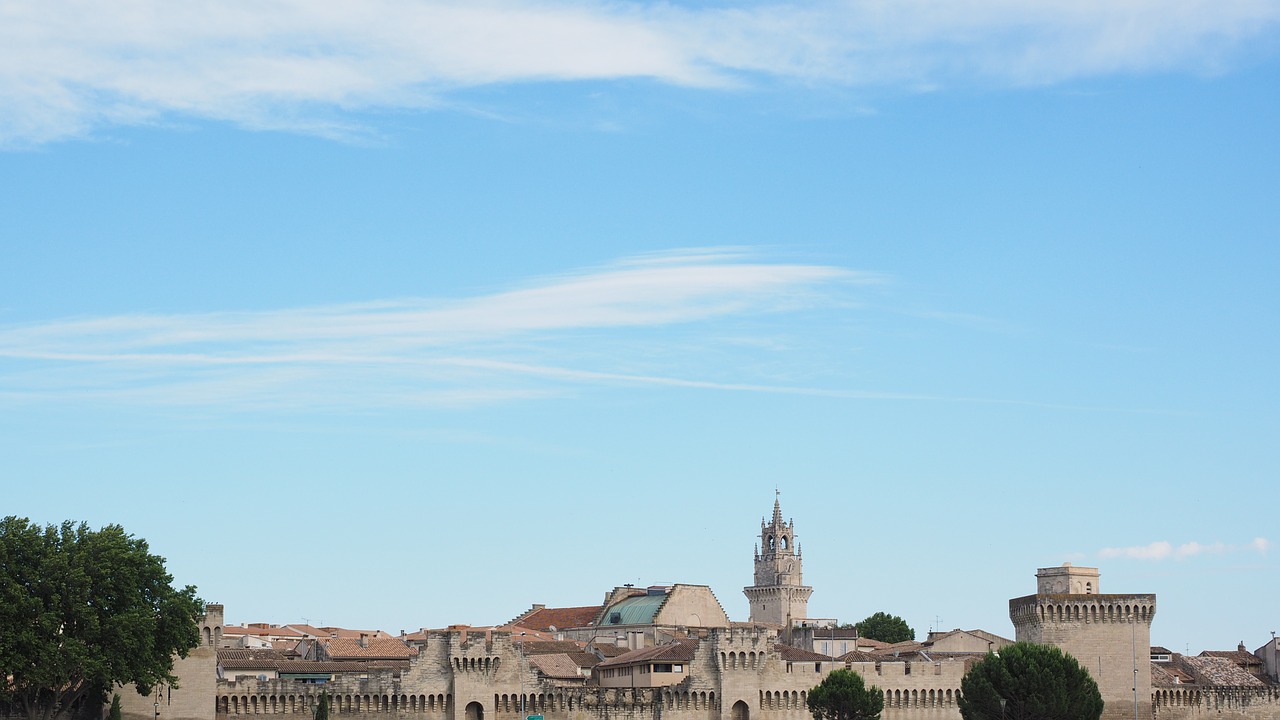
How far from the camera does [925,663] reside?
12262 cm

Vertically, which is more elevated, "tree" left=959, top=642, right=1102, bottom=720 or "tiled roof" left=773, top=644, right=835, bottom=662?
"tiled roof" left=773, top=644, right=835, bottom=662

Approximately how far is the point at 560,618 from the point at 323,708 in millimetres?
55071

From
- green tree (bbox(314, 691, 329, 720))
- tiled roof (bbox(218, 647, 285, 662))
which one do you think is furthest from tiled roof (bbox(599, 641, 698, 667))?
tiled roof (bbox(218, 647, 285, 662))

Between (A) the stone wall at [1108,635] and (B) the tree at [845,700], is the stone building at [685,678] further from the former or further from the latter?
(B) the tree at [845,700]

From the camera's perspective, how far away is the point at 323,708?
10750cm

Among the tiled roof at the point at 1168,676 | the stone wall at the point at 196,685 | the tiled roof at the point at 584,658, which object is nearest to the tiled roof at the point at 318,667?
the stone wall at the point at 196,685

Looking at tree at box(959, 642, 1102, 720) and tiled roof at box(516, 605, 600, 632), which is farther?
tiled roof at box(516, 605, 600, 632)

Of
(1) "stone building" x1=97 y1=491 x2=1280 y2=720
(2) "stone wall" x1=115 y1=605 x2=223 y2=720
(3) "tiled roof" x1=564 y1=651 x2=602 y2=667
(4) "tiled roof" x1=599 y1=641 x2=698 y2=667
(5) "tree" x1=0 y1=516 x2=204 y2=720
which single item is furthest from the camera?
(3) "tiled roof" x1=564 y1=651 x2=602 y2=667

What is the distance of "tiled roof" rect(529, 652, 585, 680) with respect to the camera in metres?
122

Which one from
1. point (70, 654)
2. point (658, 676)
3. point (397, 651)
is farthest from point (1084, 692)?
point (70, 654)

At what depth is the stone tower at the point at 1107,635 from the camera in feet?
383

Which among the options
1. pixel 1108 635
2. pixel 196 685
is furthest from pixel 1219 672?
pixel 196 685

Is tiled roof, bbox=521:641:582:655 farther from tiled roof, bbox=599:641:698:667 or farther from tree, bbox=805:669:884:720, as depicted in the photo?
tree, bbox=805:669:884:720

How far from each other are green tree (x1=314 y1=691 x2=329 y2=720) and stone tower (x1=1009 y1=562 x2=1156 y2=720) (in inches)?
1786
